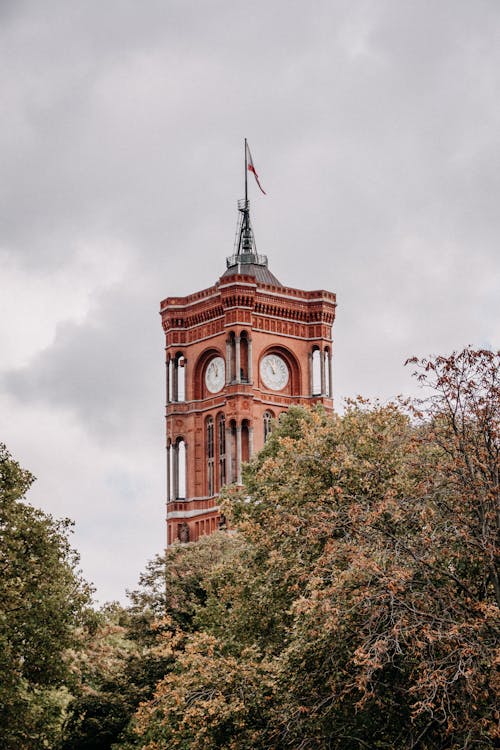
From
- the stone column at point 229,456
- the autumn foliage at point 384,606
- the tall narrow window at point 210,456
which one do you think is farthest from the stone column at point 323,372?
the autumn foliage at point 384,606

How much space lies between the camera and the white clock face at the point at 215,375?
281ft

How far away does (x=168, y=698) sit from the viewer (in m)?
23.8

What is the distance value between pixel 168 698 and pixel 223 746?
63.7 inches

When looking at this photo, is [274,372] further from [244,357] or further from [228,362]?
[228,362]

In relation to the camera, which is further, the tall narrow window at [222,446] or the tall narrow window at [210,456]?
the tall narrow window at [210,456]

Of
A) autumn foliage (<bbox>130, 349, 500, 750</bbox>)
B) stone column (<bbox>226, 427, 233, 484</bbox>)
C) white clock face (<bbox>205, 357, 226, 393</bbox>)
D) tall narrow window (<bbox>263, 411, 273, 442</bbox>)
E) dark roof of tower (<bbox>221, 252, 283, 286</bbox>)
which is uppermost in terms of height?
dark roof of tower (<bbox>221, 252, 283, 286</bbox>)

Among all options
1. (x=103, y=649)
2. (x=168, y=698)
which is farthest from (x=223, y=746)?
(x=103, y=649)

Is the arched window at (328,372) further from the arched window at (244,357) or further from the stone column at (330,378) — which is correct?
the arched window at (244,357)

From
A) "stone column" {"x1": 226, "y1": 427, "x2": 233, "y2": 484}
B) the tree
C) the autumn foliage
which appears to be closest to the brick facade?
"stone column" {"x1": 226, "y1": 427, "x2": 233, "y2": 484}

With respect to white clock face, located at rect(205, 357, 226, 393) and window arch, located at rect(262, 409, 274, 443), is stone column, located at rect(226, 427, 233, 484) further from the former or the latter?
white clock face, located at rect(205, 357, 226, 393)

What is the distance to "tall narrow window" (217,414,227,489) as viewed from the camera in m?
83.5

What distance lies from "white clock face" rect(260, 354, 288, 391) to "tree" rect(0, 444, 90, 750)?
5175 centimetres

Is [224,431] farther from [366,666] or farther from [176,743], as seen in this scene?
[366,666]

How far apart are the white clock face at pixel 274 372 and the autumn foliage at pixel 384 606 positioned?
60650 millimetres
